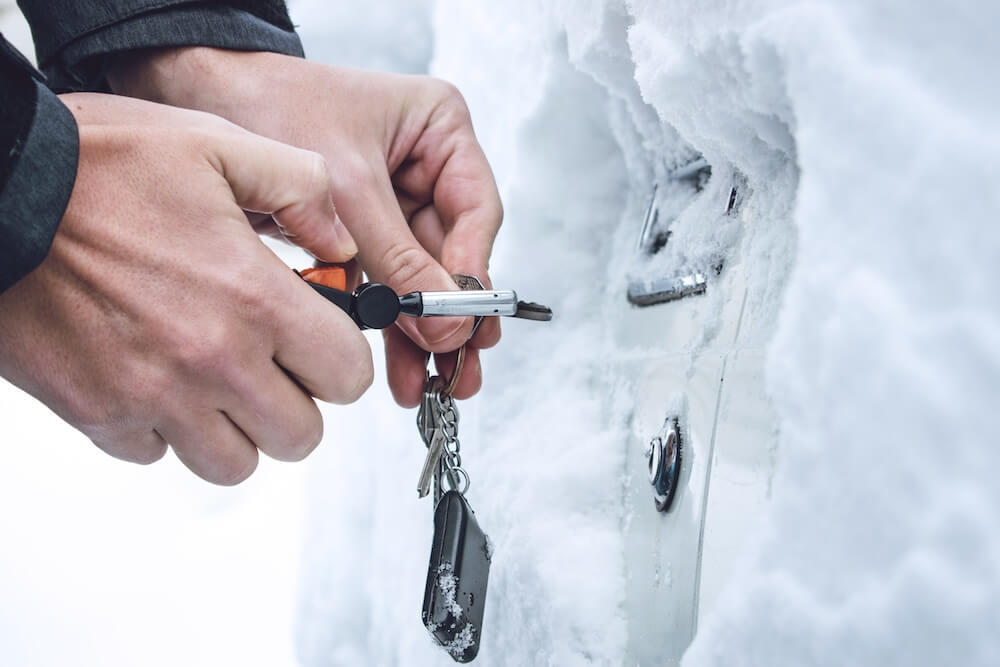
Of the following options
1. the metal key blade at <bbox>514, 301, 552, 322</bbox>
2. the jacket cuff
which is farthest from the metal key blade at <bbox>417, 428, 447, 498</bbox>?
the jacket cuff

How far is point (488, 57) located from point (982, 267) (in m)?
0.83

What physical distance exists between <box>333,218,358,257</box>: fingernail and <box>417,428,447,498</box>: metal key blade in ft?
0.55

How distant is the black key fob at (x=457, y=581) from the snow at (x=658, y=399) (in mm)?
59

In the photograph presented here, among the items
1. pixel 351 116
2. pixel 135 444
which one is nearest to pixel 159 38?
pixel 351 116

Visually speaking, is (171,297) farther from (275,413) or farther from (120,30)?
(120,30)

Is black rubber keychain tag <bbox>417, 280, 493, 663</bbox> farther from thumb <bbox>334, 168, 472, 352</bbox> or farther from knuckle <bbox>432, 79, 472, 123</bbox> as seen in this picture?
knuckle <bbox>432, 79, 472, 123</bbox>

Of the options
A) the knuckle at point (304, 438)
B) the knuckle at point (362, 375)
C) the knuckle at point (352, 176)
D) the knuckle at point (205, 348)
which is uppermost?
the knuckle at point (352, 176)

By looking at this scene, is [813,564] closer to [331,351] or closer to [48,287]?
[331,351]

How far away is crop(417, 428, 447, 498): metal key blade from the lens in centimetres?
59

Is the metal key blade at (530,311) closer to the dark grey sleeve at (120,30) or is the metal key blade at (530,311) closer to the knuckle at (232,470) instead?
the knuckle at (232,470)

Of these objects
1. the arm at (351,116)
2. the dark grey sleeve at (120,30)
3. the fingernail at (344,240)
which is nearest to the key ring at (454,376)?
the arm at (351,116)

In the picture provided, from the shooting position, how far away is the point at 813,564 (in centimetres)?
34

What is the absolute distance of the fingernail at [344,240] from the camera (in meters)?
0.59

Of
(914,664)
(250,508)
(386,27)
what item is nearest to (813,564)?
(914,664)
